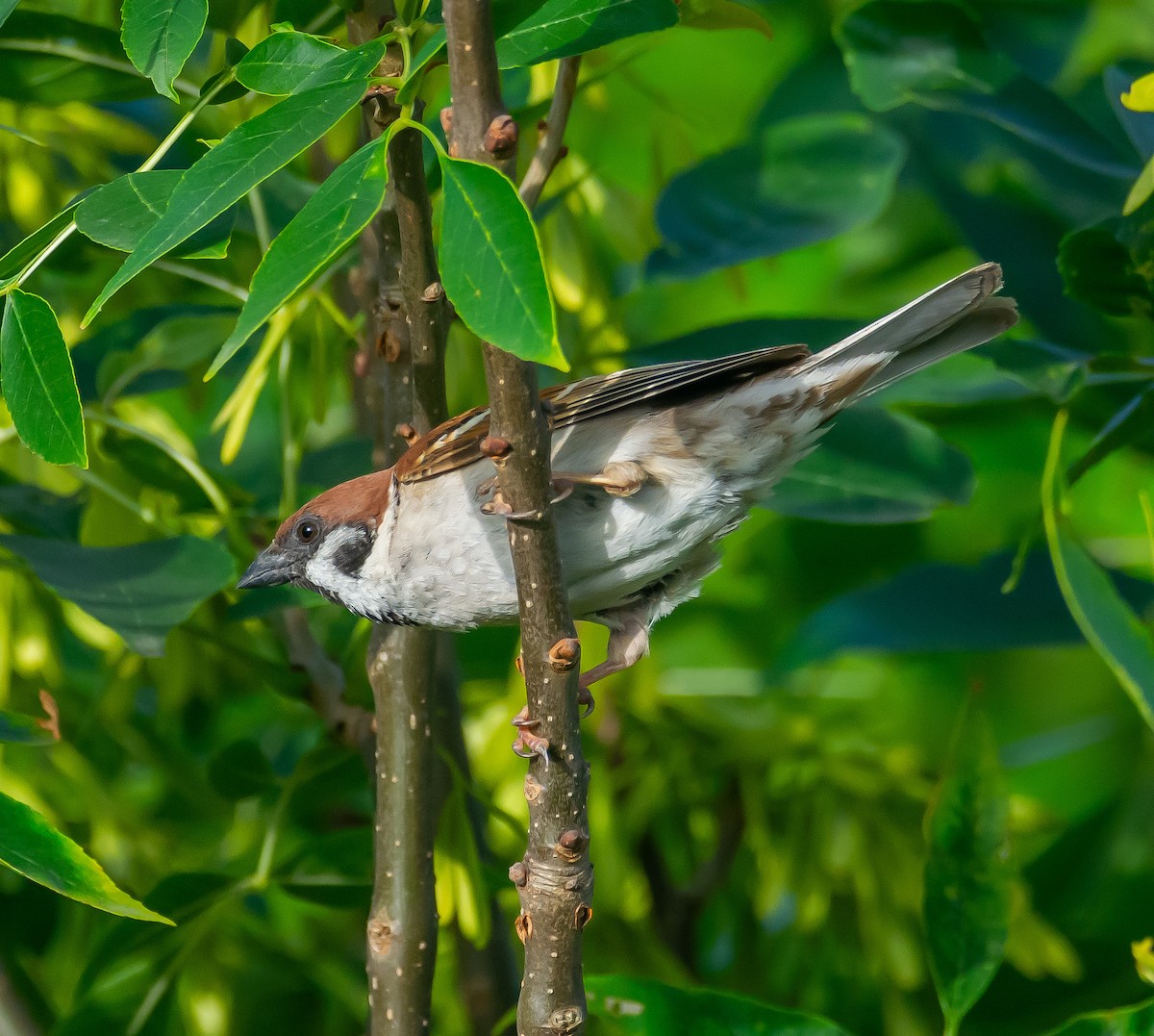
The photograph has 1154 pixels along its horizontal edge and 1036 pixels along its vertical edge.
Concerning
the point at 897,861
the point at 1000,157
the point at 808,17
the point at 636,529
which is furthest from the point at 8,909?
the point at 808,17

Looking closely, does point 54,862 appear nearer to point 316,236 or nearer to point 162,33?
point 316,236

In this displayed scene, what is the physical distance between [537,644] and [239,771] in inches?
48.0

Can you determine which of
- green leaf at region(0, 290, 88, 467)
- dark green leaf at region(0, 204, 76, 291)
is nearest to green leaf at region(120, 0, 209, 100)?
dark green leaf at region(0, 204, 76, 291)

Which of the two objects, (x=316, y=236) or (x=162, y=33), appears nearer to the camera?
(x=316, y=236)

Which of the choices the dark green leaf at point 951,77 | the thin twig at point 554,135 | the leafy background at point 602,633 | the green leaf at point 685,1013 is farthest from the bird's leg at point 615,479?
the dark green leaf at point 951,77

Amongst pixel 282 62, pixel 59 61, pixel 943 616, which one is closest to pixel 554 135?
pixel 282 62

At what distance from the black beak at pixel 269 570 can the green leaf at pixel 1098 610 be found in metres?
1.22

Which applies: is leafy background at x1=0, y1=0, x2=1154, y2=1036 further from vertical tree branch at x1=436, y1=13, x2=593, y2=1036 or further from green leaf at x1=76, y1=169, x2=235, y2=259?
vertical tree branch at x1=436, y1=13, x2=593, y2=1036

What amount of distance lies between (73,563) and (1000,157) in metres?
2.08

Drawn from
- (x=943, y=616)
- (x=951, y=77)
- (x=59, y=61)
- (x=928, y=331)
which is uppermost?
(x=59, y=61)

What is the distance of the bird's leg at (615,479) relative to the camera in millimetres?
2064

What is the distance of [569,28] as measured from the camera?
145cm

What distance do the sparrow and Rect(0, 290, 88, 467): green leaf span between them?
685 millimetres

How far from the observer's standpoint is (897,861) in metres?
2.39
